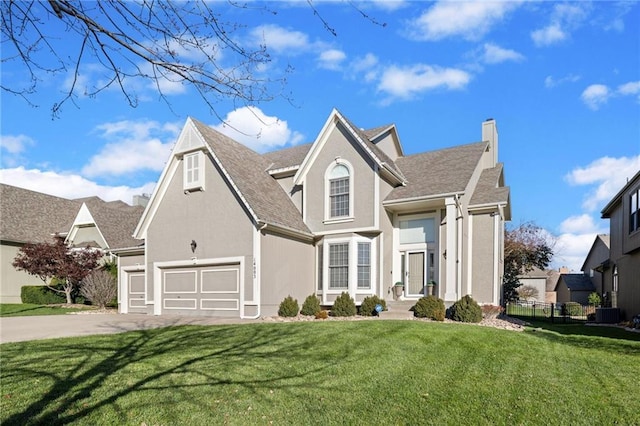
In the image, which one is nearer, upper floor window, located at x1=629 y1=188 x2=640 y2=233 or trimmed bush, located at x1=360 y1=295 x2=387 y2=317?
trimmed bush, located at x1=360 y1=295 x2=387 y2=317

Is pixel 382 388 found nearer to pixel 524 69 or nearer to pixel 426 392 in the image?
pixel 426 392

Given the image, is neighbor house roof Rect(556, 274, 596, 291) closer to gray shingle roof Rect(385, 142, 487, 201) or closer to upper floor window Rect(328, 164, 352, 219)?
gray shingle roof Rect(385, 142, 487, 201)

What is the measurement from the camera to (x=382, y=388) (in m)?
6.07

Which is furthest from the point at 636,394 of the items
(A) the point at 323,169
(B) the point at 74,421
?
(A) the point at 323,169

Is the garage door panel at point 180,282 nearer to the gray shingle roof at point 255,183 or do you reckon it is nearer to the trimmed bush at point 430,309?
the gray shingle roof at point 255,183

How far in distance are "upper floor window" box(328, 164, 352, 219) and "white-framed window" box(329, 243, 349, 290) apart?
1324 mm

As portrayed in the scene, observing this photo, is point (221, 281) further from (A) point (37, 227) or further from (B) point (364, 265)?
(A) point (37, 227)

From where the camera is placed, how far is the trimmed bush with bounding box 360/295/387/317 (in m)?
15.8

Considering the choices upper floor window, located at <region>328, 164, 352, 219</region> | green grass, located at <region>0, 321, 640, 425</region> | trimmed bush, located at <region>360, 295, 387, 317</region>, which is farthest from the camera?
upper floor window, located at <region>328, 164, 352, 219</region>

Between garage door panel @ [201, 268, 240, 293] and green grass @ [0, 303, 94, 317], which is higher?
garage door panel @ [201, 268, 240, 293]

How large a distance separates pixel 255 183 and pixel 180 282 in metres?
5.21

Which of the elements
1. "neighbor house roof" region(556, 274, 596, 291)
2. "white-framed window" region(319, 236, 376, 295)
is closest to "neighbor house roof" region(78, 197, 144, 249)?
"white-framed window" region(319, 236, 376, 295)

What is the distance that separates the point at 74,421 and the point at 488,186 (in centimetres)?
1748

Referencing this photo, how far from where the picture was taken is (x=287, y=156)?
21891mm
